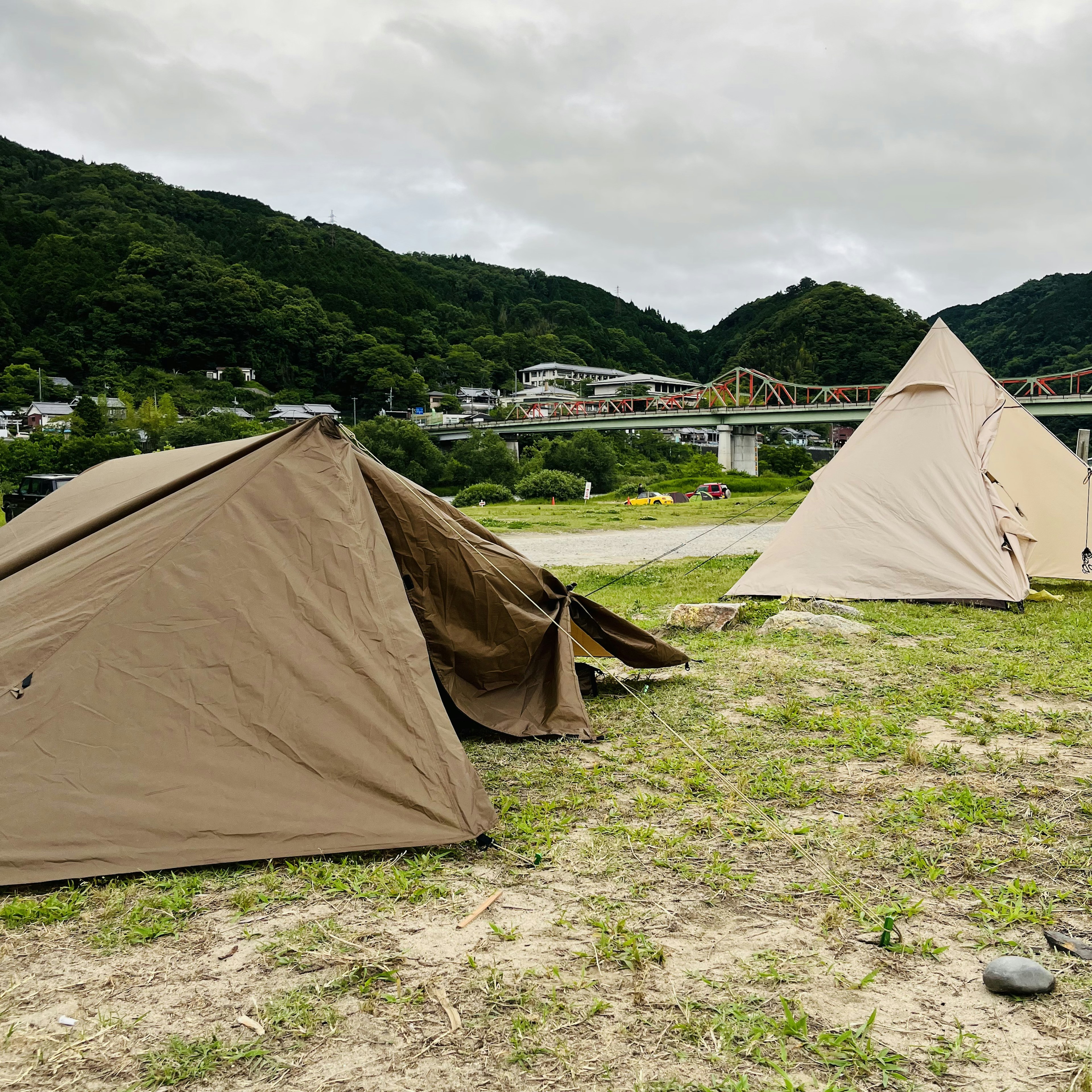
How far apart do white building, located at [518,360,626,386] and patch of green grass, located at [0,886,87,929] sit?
114944 millimetres

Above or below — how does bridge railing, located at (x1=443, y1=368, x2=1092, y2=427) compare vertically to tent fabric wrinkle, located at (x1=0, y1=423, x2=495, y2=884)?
above

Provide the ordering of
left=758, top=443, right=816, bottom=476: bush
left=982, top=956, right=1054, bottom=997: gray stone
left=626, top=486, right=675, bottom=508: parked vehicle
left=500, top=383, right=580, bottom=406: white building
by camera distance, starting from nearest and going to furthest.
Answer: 1. left=982, top=956, right=1054, bottom=997: gray stone
2. left=626, top=486, right=675, bottom=508: parked vehicle
3. left=758, top=443, right=816, bottom=476: bush
4. left=500, top=383, right=580, bottom=406: white building

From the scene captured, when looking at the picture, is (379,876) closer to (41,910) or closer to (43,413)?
(41,910)

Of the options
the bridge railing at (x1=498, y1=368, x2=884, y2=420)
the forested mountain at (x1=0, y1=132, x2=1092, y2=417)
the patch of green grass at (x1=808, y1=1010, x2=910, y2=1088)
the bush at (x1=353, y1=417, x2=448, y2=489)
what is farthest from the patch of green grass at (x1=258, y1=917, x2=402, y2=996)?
the forested mountain at (x1=0, y1=132, x2=1092, y2=417)

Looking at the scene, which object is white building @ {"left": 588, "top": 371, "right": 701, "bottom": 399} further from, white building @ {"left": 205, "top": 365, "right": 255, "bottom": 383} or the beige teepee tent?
the beige teepee tent

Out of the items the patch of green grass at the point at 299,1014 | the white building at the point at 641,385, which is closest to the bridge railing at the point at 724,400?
the white building at the point at 641,385

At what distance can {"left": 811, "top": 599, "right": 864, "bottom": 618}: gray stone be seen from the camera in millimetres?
8789

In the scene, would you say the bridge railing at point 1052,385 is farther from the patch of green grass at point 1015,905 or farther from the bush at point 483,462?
the patch of green grass at point 1015,905

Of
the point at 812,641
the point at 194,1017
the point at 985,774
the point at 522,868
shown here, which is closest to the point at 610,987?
the point at 522,868

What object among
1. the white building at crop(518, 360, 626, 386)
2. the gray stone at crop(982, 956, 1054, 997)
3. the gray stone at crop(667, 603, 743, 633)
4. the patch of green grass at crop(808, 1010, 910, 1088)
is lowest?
the patch of green grass at crop(808, 1010, 910, 1088)

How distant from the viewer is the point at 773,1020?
250 centimetres

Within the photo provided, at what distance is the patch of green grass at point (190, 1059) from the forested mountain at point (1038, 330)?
7078 centimetres

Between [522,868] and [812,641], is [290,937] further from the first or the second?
[812,641]

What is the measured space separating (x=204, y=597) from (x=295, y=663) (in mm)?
534
